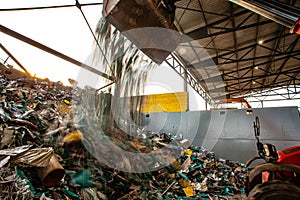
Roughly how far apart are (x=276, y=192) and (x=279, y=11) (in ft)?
2.88

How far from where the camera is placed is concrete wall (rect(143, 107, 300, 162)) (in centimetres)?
425

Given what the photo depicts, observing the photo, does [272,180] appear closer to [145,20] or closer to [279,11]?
[279,11]

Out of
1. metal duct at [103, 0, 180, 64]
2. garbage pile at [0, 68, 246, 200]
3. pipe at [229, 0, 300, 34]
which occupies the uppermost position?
metal duct at [103, 0, 180, 64]

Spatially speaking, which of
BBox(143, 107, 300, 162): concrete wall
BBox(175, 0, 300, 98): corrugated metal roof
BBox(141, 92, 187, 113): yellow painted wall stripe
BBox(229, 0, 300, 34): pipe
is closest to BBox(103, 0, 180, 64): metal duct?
BBox(229, 0, 300, 34): pipe

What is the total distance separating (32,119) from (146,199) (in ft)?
4.86

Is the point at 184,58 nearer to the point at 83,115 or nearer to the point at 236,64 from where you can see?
the point at 236,64

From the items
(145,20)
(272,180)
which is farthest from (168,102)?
(272,180)

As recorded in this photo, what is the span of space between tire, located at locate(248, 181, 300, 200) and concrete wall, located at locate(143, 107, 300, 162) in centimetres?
384

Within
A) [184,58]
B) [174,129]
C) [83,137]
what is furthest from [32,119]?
[184,58]

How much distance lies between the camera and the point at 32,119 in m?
1.70

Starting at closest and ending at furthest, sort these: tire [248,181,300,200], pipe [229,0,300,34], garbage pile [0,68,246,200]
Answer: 1. tire [248,181,300,200]
2. pipe [229,0,300,34]
3. garbage pile [0,68,246,200]

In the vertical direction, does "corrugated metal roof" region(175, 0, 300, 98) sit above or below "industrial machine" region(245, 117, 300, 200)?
above

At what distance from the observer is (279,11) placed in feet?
2.67

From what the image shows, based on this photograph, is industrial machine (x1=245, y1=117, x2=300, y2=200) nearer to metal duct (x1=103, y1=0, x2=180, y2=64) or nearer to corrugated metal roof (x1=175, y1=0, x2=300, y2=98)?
metal duct (x1=103, y1=0, x2=180, y2=64)
